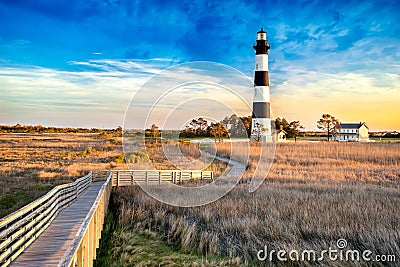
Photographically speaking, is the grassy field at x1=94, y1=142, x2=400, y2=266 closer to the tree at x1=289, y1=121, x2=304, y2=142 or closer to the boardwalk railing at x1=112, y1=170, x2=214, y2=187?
the boardwalk railing at x1=112, y1=170, x2=214, y2=187

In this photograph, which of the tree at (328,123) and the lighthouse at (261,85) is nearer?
the lighthouse at (261,85)

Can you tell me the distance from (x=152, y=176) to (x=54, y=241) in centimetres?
1432

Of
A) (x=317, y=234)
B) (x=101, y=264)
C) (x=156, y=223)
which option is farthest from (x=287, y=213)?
(x=101, y=264)

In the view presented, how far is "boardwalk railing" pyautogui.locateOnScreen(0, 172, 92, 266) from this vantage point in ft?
16.5

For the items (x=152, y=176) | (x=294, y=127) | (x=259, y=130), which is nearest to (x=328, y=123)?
(x=294, y=127)

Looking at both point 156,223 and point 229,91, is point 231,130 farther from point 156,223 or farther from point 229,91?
point 156,223

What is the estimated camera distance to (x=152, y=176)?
69.2 feet

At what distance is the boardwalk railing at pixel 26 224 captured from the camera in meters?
5.03

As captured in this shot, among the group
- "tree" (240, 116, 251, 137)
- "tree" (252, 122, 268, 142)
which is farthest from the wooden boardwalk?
"tree" (240, 116, 251, 137)

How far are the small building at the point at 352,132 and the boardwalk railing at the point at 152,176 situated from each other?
65551 mm

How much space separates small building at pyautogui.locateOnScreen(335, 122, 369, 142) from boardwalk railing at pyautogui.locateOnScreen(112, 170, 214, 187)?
65.6 meters

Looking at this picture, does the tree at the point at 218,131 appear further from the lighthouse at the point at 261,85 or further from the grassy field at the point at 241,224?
the grassy field at the point at 241,224

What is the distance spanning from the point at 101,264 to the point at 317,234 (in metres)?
5.68

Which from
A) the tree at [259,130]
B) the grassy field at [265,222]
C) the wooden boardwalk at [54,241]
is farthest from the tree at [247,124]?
the wooden boardwalk at [54,241]
